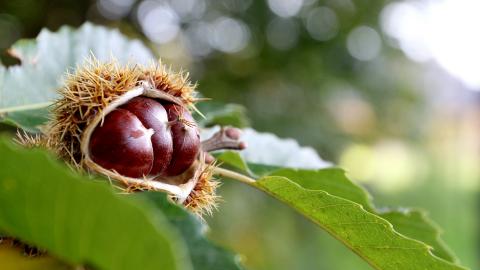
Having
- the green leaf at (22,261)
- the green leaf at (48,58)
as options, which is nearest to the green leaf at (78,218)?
the green leaf at (22,261)

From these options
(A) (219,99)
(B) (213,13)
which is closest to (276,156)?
(A) (219,99)

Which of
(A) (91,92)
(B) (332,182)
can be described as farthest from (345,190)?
(A) (91,92)

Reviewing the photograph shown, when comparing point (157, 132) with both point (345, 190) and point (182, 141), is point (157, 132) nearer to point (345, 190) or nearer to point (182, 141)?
point (182, 141)

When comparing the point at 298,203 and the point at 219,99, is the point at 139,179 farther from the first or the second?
the point at 219,99

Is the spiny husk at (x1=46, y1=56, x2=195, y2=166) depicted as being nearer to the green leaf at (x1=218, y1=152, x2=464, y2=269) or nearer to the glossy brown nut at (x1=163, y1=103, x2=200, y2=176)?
the glossy brown nut at (x1=163, y1=103, x2=200, y2=176)

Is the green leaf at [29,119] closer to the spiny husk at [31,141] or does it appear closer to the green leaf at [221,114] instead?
the spiny husk at [31,141]

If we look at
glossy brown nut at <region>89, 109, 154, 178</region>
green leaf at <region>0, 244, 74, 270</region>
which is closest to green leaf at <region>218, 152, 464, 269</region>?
glossy brown nut at <region>89, 109, 154, 178</region>
